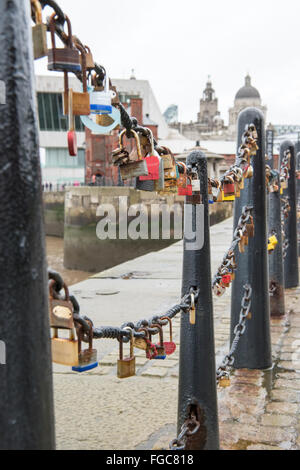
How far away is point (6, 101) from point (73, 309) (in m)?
0.64

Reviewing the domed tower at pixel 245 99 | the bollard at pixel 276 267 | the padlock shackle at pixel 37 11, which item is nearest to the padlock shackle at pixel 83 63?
the padlock shackle at pixel 37 11

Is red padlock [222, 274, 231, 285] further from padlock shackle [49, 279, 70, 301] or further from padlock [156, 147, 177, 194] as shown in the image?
padlock shackle [49, 279, 70, 301]

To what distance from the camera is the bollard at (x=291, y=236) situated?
812cm

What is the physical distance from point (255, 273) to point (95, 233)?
22.9 meters

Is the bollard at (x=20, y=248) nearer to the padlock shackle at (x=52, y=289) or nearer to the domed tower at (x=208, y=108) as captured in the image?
the padlock shackle at (x=52, y=289)

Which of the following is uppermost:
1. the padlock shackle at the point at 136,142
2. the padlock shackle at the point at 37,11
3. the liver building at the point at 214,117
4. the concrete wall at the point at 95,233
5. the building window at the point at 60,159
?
the liver building at the point at 214,117

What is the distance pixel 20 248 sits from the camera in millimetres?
1259

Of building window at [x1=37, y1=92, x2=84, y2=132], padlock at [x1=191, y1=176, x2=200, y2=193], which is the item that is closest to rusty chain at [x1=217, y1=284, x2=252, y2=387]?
padlock at [x1=191, y1=176, x2=200, y2=193]

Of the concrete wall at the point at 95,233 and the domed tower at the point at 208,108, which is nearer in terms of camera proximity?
the concrete wall at the point at 95,233

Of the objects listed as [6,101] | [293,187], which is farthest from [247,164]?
[293,187]

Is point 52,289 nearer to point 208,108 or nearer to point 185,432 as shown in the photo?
point 185,432

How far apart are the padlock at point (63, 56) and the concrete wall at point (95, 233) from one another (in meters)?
21.8

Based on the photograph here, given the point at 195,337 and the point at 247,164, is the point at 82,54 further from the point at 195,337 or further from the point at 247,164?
the point at 247,164

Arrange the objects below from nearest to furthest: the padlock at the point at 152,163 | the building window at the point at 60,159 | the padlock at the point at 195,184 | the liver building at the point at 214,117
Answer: the padlock at the point at 152,163, the padlock at the point at 195,184, the building window at the point at 60,159, the liver building at the point at 214,117
